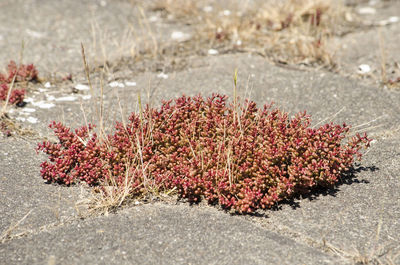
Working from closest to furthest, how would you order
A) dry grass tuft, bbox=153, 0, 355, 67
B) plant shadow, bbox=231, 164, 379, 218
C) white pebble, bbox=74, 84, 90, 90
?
plant shadow, bbox=231, 164, 379, 218 → white pebble, bbox=74, 84, 90, 90 → dry grass tuft, bbox=153, 0, 355, 67

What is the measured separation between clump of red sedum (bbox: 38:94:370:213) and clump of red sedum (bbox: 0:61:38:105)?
103cm

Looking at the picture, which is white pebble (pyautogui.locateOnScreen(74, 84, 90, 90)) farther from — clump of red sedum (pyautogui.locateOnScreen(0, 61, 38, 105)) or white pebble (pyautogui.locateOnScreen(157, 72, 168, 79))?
white pebble (pyautogui.locateOnScreen(157, 72, 168, 79))

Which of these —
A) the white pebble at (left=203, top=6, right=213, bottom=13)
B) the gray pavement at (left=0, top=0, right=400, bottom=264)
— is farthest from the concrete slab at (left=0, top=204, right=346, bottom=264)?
the white pebble at (left=203, top=6, right=213, bottom=13)

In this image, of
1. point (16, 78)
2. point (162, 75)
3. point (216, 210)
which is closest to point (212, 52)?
point (162, 75)

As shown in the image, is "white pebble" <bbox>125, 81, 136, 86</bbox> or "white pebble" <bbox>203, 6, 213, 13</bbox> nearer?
"white pebble" <bbox>125, 81, 136, 86</bbox>

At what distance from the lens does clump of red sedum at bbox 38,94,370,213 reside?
317cm

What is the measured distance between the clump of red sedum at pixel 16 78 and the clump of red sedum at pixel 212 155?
1031 millimetres

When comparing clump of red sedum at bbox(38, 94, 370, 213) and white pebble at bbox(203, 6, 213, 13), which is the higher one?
white pebble at bbox(203, 6, 213, 13)

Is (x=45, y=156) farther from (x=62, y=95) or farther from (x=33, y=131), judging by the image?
(x=62, y=95)

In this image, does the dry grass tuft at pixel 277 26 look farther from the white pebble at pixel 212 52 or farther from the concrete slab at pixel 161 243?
the concrete slab at pixel 161 243

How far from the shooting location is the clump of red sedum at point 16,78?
14.4 feet

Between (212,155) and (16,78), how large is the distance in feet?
8.71

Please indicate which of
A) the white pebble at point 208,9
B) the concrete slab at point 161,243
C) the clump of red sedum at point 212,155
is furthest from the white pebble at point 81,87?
the white pebble at point 208,9

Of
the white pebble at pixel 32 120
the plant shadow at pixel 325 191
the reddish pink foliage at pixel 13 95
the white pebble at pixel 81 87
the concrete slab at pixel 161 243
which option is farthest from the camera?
the white pebble at pixel 81 87
